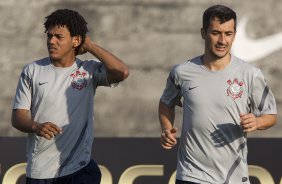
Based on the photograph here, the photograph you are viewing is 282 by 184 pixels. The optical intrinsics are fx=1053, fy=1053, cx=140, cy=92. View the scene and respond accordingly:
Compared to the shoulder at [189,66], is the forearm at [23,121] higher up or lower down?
lower down

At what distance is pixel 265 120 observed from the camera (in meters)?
6.86

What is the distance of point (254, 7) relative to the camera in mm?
10547

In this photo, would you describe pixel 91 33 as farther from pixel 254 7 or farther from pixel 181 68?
pixel 181 68

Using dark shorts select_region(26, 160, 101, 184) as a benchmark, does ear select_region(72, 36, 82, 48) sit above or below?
above

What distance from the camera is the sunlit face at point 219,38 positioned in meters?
6.85

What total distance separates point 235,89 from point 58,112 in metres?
1.23

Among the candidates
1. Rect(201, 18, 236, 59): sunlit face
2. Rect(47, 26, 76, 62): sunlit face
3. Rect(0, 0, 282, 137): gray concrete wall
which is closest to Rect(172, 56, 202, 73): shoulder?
Rect(201, 18, 236, 59): sunlit face

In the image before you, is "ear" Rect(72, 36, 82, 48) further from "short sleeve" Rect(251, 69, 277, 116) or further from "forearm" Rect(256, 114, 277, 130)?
"forearm" Rect(256, 114, 277, 130)

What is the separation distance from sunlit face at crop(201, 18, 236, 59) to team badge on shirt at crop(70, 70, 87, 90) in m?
0.94

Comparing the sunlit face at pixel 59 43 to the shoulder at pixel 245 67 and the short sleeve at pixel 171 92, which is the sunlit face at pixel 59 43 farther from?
the shoulder at pixel 245 67

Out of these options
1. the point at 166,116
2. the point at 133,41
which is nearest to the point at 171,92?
the point at 166,116

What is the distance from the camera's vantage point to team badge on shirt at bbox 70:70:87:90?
23.8 feet

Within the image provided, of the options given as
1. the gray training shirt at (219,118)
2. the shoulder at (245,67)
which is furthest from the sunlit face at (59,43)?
the shoulder at (245,67)

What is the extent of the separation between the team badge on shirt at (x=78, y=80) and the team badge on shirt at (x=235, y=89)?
1060mm
